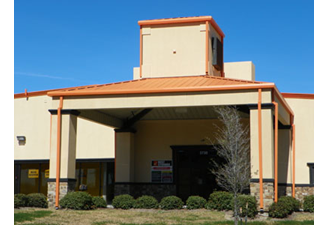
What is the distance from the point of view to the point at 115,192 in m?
27.7

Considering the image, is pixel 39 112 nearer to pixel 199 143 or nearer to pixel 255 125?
pixel 199 143

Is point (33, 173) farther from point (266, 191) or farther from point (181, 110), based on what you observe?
point (266, 191)

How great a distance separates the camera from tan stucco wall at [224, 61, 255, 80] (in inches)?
1602

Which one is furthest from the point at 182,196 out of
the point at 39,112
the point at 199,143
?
the point at 39,112

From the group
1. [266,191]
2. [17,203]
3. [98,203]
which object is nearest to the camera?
[266,191]

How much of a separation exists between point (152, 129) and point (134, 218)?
35.0 ft

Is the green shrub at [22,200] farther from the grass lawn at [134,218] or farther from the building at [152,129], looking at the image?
the building at [152,129]

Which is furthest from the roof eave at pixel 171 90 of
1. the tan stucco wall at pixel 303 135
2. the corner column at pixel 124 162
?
the tan stucco wall at pixel 303 135

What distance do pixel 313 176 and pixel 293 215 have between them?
6.74m

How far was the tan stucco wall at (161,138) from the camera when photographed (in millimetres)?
27500

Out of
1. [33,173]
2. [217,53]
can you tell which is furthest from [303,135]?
[33,173]

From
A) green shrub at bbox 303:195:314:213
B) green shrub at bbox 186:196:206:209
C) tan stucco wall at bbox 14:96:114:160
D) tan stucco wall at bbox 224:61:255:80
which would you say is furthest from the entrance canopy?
tan stucco wall at bbox 224:61:255:80

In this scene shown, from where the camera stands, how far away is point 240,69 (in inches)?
1610

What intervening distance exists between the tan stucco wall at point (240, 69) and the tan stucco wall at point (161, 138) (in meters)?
14.2
